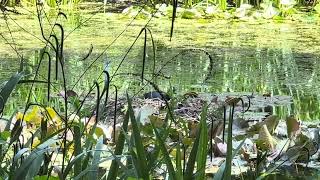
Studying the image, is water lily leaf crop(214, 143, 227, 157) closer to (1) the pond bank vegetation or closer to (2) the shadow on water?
(1) the pond bank vegetation

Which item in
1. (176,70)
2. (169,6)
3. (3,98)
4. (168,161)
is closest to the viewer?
(168,161)

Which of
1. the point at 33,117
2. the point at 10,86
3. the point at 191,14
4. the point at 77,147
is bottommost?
the point at 191,14

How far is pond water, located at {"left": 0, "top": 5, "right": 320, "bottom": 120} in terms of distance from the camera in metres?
2.97

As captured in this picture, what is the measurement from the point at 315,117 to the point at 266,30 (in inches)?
100

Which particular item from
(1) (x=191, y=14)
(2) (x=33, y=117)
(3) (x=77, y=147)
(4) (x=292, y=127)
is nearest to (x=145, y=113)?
→ (2) (x=33, y=117)

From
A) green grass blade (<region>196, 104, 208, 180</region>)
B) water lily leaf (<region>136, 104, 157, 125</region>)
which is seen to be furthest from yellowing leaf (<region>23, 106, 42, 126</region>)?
green grass blade (<region>196, 104, 208, 180</region>)

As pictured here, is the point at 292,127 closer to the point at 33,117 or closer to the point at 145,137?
the point at 145,137

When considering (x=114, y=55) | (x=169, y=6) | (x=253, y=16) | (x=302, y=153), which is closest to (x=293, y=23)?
(x=253, y=16)

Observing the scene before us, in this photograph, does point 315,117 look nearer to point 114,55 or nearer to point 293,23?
point 114,55

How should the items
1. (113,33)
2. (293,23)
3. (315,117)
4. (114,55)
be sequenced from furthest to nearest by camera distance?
(293,23)
(113,33)
(114,55)
(315,117)

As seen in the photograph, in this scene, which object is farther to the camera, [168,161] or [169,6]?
[169,6]

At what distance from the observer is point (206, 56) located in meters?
3.80

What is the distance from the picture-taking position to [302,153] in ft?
6.10

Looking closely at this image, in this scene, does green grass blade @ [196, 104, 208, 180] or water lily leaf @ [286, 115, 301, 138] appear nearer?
green grass blade @ [196, 104, 208, 180]
